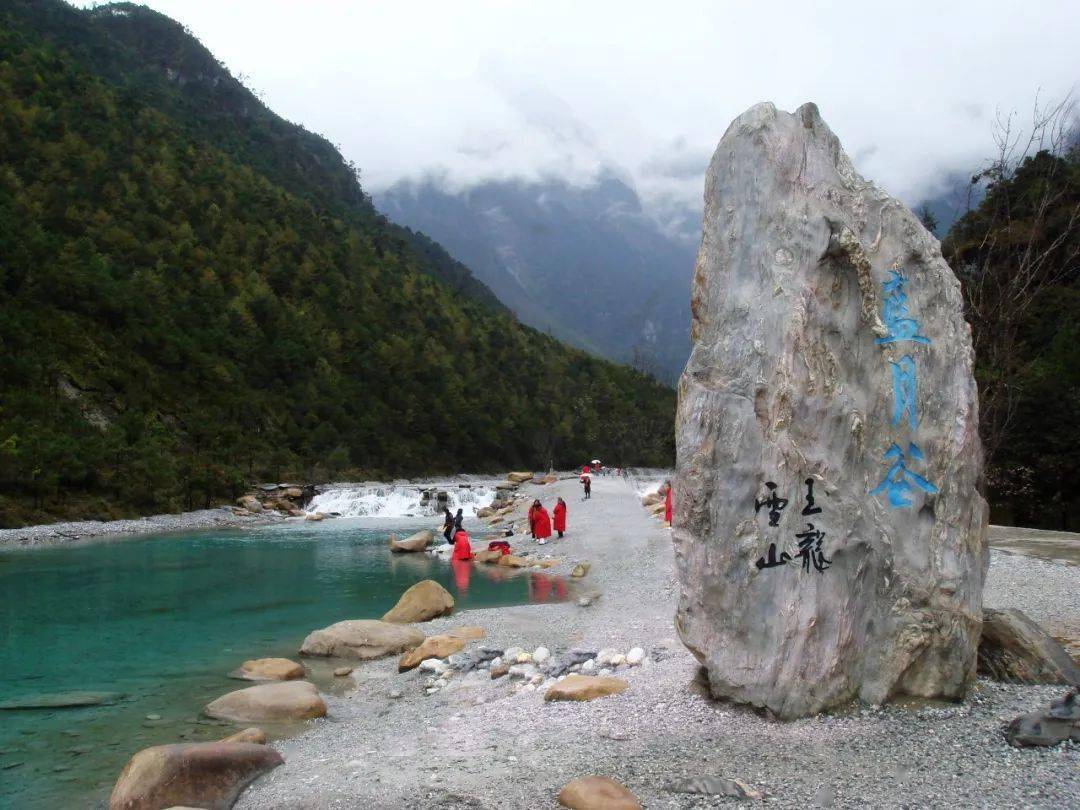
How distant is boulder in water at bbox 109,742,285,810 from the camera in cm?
676

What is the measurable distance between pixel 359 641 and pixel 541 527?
15.2 meters

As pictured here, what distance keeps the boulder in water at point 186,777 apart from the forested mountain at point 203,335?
26953mm

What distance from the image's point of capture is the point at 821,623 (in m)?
6.73

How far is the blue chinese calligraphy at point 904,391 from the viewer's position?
7250 millimetres

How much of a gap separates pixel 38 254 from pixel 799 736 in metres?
46.2

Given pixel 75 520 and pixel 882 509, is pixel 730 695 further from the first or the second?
pixel 75 520

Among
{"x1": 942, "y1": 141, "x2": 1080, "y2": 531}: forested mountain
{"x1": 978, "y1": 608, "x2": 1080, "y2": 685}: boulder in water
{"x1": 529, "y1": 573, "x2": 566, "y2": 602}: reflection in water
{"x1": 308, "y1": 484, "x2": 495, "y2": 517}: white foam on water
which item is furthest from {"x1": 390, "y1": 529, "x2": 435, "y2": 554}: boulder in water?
{"x1": 978, "y1": 608, "x2": 1080, "y2": 685}: boulder in water

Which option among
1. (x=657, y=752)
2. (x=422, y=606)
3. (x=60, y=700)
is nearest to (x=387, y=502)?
(x=422, y=606)

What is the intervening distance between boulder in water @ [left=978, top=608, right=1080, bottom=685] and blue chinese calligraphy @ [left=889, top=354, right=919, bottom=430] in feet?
7.91

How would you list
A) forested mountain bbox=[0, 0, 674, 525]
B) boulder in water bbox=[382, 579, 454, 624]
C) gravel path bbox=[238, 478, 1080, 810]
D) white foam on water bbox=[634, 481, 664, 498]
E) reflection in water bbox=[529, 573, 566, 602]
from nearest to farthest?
gravel path bbox=[238, 478, 1080, 810] < boulder in water bbox=[382, 579, 454, 624] < reflection in water bbox=[529, 573, 566, 602] < forested mountain bbox=[0, 0, 674, 525] < white foam on water bbox=[634, 481, 664, 498]

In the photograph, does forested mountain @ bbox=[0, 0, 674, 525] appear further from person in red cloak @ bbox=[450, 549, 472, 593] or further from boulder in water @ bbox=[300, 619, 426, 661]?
boulder in water @ bbox=[300, 619, 426, 661]

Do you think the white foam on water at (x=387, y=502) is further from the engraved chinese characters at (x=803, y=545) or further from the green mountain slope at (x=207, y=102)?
the green mountain slope at (x=207, y=102)

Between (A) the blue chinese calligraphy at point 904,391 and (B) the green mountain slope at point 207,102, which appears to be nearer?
(A) the blue chinese calligraphy at point 904,391

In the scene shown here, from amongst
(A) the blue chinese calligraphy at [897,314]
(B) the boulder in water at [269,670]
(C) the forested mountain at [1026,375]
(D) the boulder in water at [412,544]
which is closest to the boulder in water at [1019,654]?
(A) the blue chinese calligraphy at [897,314]
